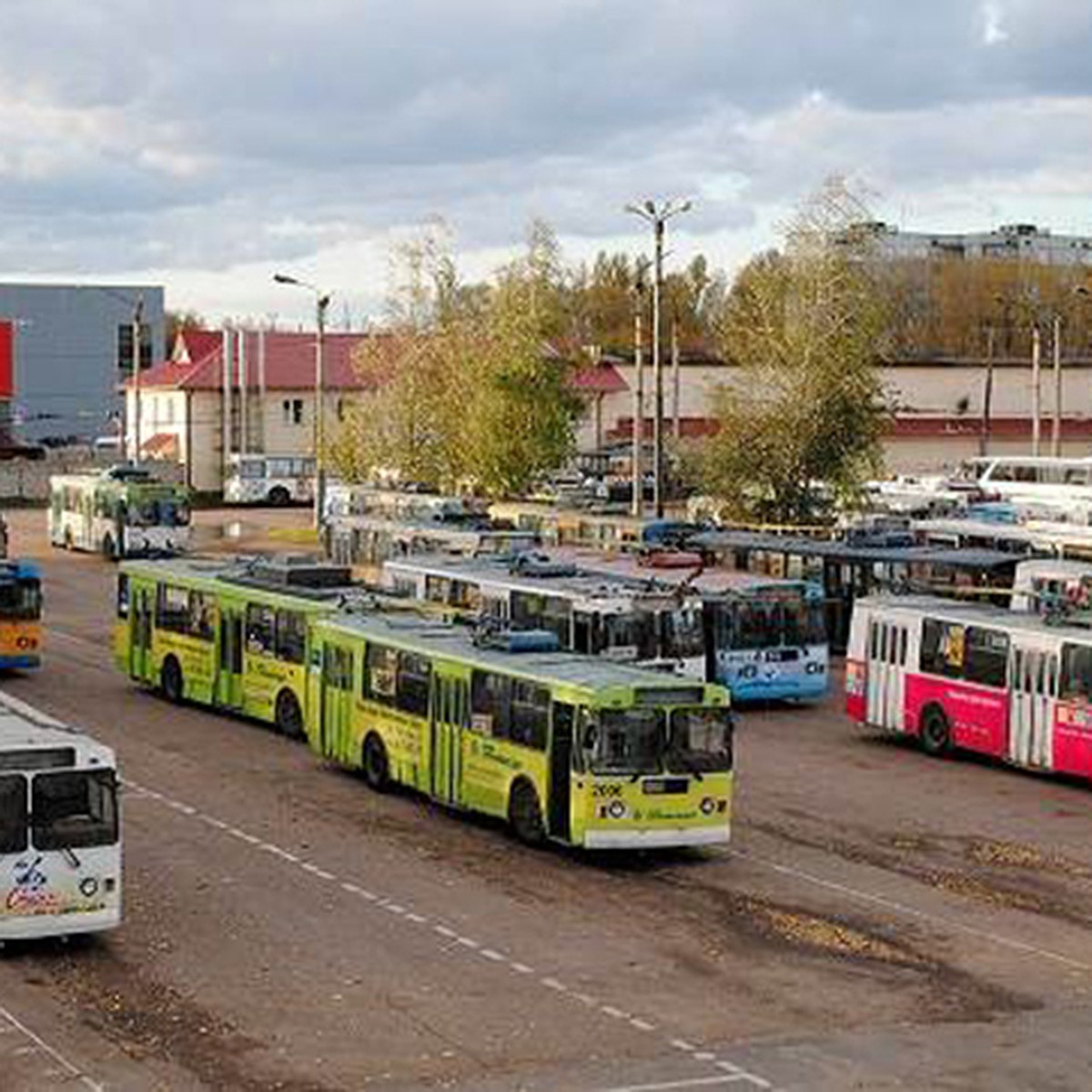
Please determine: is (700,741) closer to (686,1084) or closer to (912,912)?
(912,912)

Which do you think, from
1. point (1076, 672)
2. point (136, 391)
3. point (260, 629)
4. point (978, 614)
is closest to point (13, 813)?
point (260, 629)

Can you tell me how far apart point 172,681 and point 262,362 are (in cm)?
7332

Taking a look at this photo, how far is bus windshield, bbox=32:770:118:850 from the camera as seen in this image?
21203 mm

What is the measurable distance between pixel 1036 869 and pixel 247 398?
291 ft

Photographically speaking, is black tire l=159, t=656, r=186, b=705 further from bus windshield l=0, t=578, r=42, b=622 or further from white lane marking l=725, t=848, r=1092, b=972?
white lane marking l=725, t=848, r=1092, b=972

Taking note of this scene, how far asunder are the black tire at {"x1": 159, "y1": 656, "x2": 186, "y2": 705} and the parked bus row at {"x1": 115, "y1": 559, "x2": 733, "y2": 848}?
4.66ft

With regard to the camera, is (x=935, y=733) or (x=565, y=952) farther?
(x=935, y=733)

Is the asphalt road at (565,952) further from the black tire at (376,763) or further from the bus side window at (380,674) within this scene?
the bus side window at (380,674)

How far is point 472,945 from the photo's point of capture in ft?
73.7

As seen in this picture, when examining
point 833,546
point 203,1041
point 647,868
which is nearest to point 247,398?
point 833,546

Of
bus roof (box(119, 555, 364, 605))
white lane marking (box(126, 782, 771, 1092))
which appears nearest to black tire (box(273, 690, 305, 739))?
bus roof (box(119, 555, 364, 605))

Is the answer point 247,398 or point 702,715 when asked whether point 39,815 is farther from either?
point 247,398

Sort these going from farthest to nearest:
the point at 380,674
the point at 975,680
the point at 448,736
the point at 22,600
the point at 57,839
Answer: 1. the point at 22,600
2. the point at 975,680
3. the point at 380,674
4. the point at 448,736
5. the point at 57,839

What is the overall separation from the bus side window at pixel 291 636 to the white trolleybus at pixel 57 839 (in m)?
13.7
